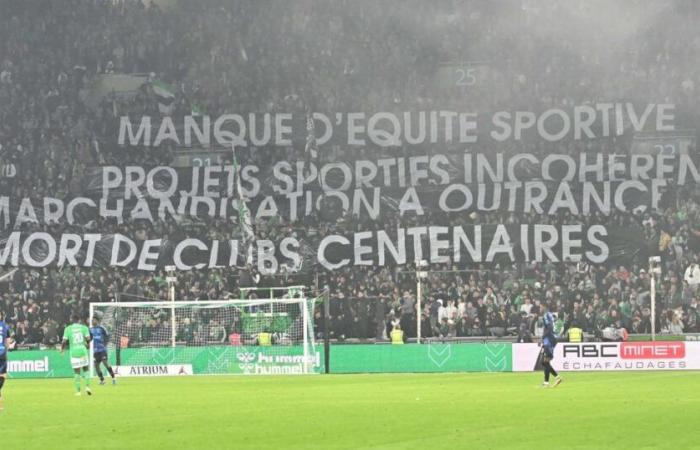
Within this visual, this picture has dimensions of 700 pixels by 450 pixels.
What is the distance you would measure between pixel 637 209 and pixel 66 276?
842 inches

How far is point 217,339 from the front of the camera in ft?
136

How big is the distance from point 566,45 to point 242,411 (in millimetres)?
35071

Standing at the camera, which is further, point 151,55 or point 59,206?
point 151,55

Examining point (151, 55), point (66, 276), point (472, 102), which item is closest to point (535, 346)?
point (472, 102)

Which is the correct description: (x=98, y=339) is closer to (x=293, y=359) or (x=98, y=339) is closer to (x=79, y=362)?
(x=79, y=362)

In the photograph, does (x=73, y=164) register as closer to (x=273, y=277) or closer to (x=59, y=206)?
(x=59, y=206)

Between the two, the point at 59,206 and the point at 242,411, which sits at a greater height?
the point at 59,206

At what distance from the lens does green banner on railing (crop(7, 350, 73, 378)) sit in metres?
41.3

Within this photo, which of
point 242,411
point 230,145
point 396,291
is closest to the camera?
point 242,411

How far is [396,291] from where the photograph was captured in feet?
150

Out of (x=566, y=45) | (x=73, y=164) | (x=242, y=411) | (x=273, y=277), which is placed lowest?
(x=242, y=411)

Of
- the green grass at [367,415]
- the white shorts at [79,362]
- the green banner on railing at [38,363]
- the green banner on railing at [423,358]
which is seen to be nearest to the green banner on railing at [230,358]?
the green banner on railing at [423,358]

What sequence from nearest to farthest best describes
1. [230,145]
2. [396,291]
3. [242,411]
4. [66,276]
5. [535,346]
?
[242,411] → [535,346] → [396,291] → [66,276] → [230,145]

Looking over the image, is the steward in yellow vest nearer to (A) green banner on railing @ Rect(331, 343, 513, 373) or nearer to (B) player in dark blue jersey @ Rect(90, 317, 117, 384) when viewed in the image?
(A) green banner on railing @ Rect(331, 343, 513, 373)
